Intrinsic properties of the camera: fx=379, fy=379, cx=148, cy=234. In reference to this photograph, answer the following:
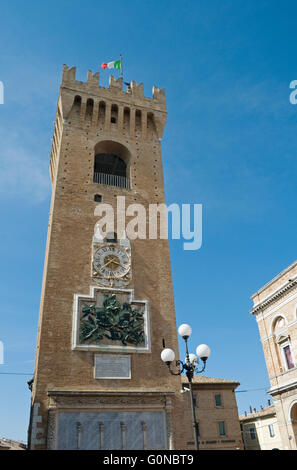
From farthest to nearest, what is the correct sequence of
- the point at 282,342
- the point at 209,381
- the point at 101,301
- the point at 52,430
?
the point at 209,381, the point at 282,342, the point at 101,301, the point at 52,430

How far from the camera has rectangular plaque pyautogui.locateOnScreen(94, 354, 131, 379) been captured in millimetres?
15930

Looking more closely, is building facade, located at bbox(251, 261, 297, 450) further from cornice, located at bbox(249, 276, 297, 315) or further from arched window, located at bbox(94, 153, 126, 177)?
arched window, located at bbox(94, 153, 126, 177)

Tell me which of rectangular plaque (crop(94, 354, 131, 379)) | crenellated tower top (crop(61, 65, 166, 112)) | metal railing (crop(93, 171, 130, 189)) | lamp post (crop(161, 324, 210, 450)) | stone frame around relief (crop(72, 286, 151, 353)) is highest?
crenellated tower top (crop(61, 65, 166, 112))

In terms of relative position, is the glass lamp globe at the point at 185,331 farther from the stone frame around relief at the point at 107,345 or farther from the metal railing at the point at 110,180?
the metal railing at the point at 110,180

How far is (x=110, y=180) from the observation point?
21.9 metres

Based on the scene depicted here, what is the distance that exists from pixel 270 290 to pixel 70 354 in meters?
15.4

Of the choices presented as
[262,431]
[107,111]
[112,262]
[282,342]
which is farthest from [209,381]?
[107,111]

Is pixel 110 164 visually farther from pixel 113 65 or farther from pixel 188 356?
pixel 188 356

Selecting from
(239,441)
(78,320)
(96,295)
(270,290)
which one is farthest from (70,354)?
(239,441)

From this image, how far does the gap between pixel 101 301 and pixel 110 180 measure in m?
7.58

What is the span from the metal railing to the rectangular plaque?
973 centimetres

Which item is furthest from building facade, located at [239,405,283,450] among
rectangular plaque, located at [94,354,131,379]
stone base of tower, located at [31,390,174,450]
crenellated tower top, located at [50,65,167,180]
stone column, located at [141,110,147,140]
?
crenellated tower top, located at [50,65,167,180]

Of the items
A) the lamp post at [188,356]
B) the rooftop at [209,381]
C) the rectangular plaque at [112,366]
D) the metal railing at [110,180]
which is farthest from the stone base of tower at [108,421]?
the rooftop at [209,381]
